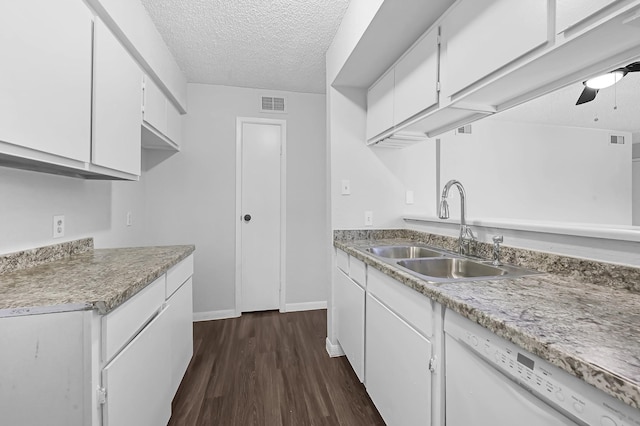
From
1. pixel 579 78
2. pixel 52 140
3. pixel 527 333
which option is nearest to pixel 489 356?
pixel 527 333

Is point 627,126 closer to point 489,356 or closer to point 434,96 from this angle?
point 434,96

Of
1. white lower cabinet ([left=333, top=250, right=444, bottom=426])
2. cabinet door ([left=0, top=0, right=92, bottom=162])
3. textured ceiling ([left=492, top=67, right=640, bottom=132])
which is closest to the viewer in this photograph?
cabinet door ([left=0, top=0, right=92, bottom=162])

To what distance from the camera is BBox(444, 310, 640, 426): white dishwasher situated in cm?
50

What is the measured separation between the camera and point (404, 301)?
1.17 meters

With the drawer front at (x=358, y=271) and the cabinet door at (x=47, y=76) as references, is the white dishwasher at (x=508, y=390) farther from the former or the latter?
the cabinet door at (x=47, y=76)

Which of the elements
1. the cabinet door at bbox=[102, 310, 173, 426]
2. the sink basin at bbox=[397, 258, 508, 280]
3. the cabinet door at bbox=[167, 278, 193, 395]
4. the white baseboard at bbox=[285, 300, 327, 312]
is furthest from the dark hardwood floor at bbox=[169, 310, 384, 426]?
the sink basin at bbox=[397, 258, 508, 280]

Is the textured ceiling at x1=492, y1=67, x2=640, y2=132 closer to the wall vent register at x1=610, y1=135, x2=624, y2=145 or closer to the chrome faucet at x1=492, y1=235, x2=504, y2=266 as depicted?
the wall vent register at x1=610, y1=135, x2=624, y2=145

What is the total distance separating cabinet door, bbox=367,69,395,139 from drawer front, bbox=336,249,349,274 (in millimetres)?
943

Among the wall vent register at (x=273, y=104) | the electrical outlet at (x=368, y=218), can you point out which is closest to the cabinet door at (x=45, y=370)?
the electrical outlet at (x=368, y=218)

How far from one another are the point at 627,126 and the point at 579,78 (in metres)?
1.05

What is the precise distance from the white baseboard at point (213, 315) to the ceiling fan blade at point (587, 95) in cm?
331

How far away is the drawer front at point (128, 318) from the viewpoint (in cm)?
87

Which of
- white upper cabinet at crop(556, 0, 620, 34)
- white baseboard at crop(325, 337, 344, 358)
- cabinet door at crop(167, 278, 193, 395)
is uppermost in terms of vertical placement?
white upper cabinet at crop(556, 0, 620, 34)

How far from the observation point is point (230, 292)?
3.02m
